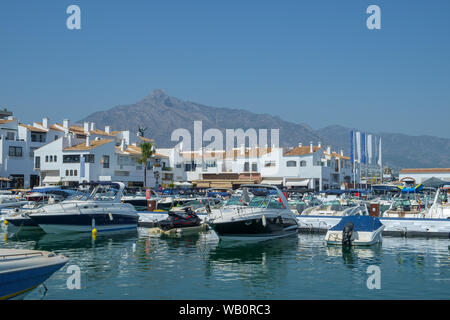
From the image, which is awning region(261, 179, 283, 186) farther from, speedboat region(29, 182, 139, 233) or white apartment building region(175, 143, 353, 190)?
speedboat region(29, 182, 139, 233)

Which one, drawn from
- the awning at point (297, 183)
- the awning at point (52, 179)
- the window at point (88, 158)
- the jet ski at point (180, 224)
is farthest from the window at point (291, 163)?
the jet ski at point (180, 224)

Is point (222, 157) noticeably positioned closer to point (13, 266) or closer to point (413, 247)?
point (413, 247)

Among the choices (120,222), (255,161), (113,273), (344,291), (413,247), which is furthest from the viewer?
(255,161)

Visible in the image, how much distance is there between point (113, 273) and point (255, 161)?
73.5 m

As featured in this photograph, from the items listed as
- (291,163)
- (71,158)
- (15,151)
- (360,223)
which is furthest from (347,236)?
(15,151)

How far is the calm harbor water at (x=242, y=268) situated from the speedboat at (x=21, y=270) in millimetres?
1783

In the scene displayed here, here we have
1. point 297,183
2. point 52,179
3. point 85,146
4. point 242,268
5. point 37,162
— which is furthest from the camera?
point 297,183

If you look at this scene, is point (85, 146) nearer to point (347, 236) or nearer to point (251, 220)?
point (251, 220)

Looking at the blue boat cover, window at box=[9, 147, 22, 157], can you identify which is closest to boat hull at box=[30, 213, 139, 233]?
the blue boat cover

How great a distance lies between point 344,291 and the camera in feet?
54.1

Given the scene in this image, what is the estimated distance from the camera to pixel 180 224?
34.5 metres

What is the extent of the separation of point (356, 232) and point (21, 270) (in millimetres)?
20305
